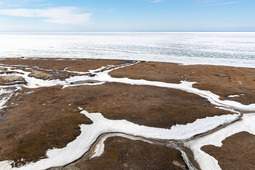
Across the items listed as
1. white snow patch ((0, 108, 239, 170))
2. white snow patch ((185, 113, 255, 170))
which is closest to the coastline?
white snow patch ((0, 108, 239, 170))

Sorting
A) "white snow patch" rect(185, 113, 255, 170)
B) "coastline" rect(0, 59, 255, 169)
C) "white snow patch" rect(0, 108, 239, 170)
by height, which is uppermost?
"coastline" rect(0, 59, 255, 169)

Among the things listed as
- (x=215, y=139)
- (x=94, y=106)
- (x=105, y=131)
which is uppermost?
(x=94, y=106)

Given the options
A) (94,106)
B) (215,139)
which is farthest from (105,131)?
(215,139)

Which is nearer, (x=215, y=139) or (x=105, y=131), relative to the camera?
(x=215, y=139)

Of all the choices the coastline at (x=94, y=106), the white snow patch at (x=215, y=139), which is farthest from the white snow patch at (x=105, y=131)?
the white snow patch at (x=215, y=139)

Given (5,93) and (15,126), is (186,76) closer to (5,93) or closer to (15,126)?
(15,126)

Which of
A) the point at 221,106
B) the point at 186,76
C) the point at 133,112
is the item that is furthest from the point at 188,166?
the point at 186,76

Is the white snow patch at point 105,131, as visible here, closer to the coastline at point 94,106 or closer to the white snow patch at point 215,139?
the coastline at point 94,106

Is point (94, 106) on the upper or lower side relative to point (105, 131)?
upper

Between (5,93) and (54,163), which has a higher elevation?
(5,93)

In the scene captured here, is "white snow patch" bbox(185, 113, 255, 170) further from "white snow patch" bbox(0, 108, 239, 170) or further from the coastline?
the coastline

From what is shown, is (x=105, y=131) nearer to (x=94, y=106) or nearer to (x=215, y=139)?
(x=94, y=106)
